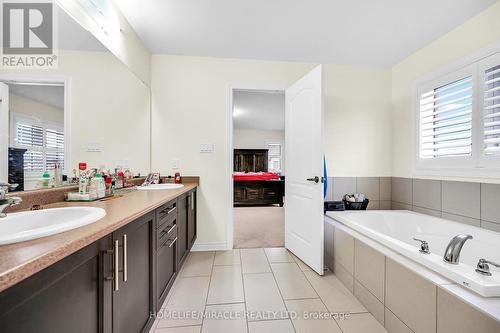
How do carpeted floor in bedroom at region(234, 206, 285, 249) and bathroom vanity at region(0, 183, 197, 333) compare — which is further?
carpeted floor in bedroom at region(234, 206, 285, 249)

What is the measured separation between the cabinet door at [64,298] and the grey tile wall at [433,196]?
2.45 metres

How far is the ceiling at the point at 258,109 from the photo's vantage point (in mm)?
3967

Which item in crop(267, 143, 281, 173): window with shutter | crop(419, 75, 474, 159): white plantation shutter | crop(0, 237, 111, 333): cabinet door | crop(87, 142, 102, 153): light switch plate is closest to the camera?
crop(0, 237, 111, 333): cabinet door

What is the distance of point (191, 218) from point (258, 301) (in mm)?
1076

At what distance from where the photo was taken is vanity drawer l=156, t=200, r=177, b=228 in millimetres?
1283

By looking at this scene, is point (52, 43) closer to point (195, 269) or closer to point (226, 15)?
point (226, 15)

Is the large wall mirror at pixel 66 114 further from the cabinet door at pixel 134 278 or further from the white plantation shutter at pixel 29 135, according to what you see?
the cabinet door at pixel 134 278

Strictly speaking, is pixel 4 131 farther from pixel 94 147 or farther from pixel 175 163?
pixel 175 163

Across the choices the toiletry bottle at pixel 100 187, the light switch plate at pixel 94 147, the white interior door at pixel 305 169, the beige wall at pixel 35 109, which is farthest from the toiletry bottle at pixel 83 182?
the white interior door at pixel 305 169

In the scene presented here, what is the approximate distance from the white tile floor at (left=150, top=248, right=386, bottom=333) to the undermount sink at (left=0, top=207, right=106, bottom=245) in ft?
2.97

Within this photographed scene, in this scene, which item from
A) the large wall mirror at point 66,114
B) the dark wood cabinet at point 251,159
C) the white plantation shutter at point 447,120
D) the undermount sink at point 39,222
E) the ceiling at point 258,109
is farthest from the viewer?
the dark wood cabinet at point 251,159

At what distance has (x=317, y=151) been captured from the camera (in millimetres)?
2000

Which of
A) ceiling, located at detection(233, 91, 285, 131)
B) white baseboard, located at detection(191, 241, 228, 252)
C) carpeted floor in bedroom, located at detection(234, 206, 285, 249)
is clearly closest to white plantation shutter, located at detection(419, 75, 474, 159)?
ceiling, located at detection(233, 91, 285, 131)

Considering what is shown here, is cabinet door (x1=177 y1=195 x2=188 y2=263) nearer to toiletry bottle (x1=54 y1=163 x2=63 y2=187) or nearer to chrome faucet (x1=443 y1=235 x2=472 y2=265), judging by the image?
toiletry bottle (x1=54 y1=163 x2=63 y2=187)
